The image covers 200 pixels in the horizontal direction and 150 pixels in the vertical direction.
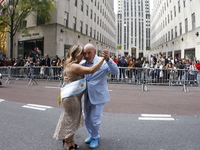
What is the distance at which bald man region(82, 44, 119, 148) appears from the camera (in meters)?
2.88

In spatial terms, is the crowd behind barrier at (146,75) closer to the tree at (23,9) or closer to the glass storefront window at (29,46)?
the tree at (23,9)

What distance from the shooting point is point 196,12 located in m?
23.8

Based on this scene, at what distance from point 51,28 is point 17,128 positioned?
19462mm

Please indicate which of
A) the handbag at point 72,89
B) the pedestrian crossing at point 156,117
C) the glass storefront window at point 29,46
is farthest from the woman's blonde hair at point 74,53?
the glass storefront window at point 29,46

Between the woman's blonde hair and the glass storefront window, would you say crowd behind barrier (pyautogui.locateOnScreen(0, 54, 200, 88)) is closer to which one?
the woman's blonde hair

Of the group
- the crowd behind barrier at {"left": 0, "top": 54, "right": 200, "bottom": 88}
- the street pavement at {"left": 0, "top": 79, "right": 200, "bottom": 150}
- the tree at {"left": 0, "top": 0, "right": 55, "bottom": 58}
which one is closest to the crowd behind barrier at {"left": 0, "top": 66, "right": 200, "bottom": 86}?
the crowd behind barrier at {"left": 0, "top": 54, "right": 200, "bottom": 88}

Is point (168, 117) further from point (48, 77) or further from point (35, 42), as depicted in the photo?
point (35, 42)

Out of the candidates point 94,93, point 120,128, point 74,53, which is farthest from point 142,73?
point 74,53

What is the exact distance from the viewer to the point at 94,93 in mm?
2900

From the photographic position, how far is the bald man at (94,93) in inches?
113

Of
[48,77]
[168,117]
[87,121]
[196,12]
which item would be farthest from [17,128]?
[196,12]

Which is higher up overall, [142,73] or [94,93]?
[142,73]

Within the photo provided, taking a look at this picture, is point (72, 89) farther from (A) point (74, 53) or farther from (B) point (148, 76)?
(B) point (148, 76)

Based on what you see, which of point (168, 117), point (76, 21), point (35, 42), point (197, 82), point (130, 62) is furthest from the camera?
point (76, 21)
